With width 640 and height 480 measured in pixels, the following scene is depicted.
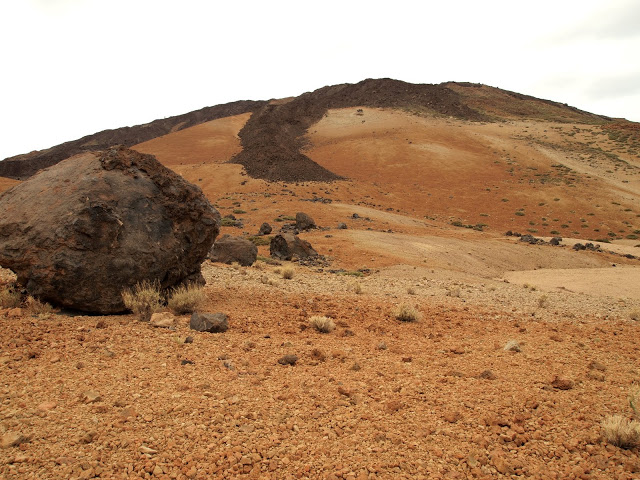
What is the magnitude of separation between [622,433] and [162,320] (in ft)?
19.3

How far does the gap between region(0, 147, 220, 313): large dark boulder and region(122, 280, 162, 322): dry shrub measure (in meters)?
0.14

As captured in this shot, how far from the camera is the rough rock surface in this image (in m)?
16.6

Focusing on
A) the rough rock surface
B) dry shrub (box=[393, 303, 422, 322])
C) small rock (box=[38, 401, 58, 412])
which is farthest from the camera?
the rough rock surface

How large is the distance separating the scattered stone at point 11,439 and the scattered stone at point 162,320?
303cm

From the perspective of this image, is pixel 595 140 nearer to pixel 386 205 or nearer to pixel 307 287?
pixel 386 205

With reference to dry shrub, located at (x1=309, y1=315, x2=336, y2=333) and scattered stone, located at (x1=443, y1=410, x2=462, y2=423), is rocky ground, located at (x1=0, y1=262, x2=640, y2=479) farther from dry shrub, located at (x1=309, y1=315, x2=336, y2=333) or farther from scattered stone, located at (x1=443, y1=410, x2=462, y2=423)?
dry shrub, located at (x1=309, y1=315, x2=336, y2=333)

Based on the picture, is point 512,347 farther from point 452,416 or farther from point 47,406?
point 47,406

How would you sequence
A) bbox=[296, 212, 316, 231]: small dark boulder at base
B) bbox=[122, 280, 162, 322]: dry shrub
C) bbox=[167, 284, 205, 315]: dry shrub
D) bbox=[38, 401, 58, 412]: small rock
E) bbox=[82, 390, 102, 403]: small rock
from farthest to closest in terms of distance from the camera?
bbox=[296, 212, 316, 231]: small dark boulder at base < bbox=[167, 284, 205, 315]: dry shrub < bbox=[122, 280, 162, 322]: dry shrub < bbox=[82, 390, 102, 403]: small rock < bbox=[38, 401, 58, 412]: small rock

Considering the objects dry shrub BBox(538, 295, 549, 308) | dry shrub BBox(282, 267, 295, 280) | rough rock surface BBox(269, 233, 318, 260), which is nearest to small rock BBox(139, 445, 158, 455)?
dry shrub BBox(282, 267, 295, 280)

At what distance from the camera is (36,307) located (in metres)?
6.22

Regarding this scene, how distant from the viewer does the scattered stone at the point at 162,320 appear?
6.30 meters

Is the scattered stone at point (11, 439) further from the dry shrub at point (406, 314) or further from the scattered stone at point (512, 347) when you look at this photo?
the dry shrub at point (406, 314)

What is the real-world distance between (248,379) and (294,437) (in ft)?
4.05

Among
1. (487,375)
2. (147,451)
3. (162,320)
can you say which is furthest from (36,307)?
(487,375)
